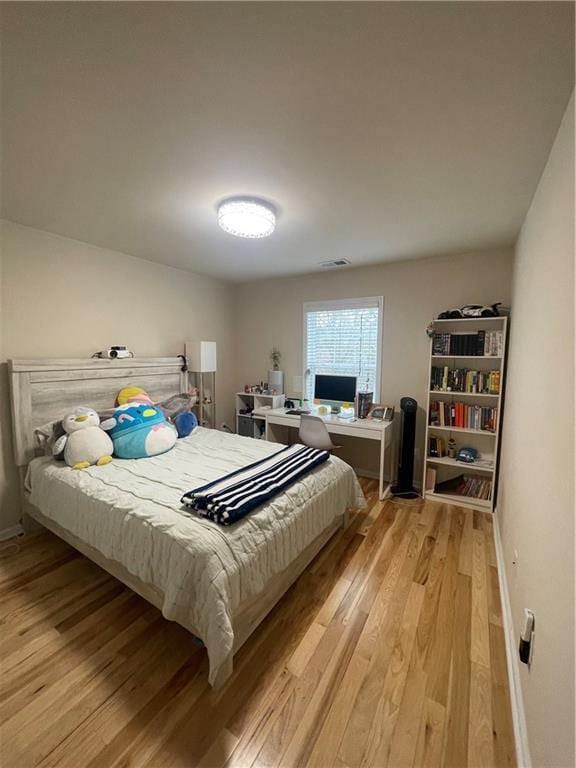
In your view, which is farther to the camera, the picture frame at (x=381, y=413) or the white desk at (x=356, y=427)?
the picture frame at (x=381, y=413)

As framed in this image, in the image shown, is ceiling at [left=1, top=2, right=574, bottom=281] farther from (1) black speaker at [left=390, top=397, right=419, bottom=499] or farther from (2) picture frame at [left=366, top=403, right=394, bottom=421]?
(2) picture frame at [left=366, top=403, right=394, bottom=421]

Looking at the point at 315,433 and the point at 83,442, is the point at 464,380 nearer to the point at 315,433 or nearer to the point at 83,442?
the point at 315,433

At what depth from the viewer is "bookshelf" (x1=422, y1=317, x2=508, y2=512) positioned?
272cm

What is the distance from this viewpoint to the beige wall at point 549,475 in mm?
839

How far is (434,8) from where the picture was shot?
81 cm

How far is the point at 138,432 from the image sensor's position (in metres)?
2.47

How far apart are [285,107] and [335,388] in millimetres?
2755

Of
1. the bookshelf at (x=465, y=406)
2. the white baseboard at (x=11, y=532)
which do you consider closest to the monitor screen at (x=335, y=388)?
the bookshelf at (x=465, y=406)

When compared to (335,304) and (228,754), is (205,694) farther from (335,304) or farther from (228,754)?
(335,304)

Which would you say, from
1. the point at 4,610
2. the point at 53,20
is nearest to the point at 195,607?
the point at 4,610

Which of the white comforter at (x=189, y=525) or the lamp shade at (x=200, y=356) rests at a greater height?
the lamp shade at (x=200, y=356)

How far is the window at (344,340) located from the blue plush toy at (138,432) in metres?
1.92

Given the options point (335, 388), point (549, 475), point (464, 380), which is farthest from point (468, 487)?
point (549, 475)

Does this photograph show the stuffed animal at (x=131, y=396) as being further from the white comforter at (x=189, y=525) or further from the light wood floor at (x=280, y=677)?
the light wood floor at (x=280, y=677)
